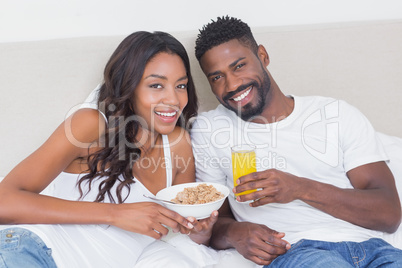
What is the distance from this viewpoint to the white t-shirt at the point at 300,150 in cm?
174

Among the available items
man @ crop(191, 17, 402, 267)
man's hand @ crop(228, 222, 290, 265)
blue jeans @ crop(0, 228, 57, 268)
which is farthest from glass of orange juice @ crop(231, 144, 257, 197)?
blue jeans @ crop(0, 228, 57, 268)

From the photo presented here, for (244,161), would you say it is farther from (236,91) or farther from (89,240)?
(89,240)

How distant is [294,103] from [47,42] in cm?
131

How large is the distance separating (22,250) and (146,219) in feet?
1.38

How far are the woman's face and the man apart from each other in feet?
0.64

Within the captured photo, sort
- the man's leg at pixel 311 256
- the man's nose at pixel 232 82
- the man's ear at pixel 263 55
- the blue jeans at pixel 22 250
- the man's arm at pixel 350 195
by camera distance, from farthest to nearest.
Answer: the man's ear at pixel 263 55
the man's nose at pixel 232 82
the man's arm at pixel 350 195
the man's leg at pixel 311 256
the blue jeans at pixel 22 250

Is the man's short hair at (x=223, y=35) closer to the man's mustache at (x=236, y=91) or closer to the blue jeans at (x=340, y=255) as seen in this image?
the man's mustache at (x=236, y=91)

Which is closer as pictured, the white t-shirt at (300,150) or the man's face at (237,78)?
the white t-shirt at (300,150)

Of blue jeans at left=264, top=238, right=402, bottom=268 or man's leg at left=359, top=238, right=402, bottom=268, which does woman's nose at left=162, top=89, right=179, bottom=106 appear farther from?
man's leg at left=359, top=238, right=402, bottom=268

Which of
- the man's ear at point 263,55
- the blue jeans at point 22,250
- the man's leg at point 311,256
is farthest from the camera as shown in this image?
the man's ear at point 263,55

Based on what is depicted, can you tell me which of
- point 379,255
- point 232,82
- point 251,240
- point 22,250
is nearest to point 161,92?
point 232,82

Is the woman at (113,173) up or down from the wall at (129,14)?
down

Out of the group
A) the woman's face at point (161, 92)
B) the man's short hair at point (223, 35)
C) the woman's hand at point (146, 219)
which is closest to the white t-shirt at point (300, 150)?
the woman's face at point (161, 92)

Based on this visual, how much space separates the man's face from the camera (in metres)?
1.88
